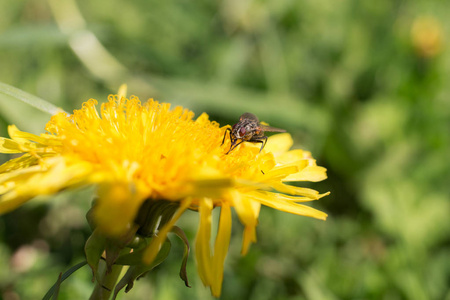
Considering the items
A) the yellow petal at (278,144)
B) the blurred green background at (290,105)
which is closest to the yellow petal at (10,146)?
the blurred green background at (290,105)

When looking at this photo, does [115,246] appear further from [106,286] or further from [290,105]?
[290,105]

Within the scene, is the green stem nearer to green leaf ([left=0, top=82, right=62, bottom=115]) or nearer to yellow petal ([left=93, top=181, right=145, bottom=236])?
yellow petal ([left=93, top=181, right=145, bottom=236])

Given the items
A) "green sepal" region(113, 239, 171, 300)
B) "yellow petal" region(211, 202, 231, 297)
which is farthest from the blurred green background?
"yellow petal" region(211, 202, 231, 297)

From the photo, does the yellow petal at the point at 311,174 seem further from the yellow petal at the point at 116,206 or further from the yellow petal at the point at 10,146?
the yellow petal at the point at 10,146

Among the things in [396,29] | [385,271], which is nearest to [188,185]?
[385,271]

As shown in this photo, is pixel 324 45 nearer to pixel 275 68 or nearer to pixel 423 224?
pixel 275 68

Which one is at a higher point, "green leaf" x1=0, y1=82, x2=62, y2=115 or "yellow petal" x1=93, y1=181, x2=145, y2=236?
"green leaf" x1=0, y1=82, x2=62, y2=115
